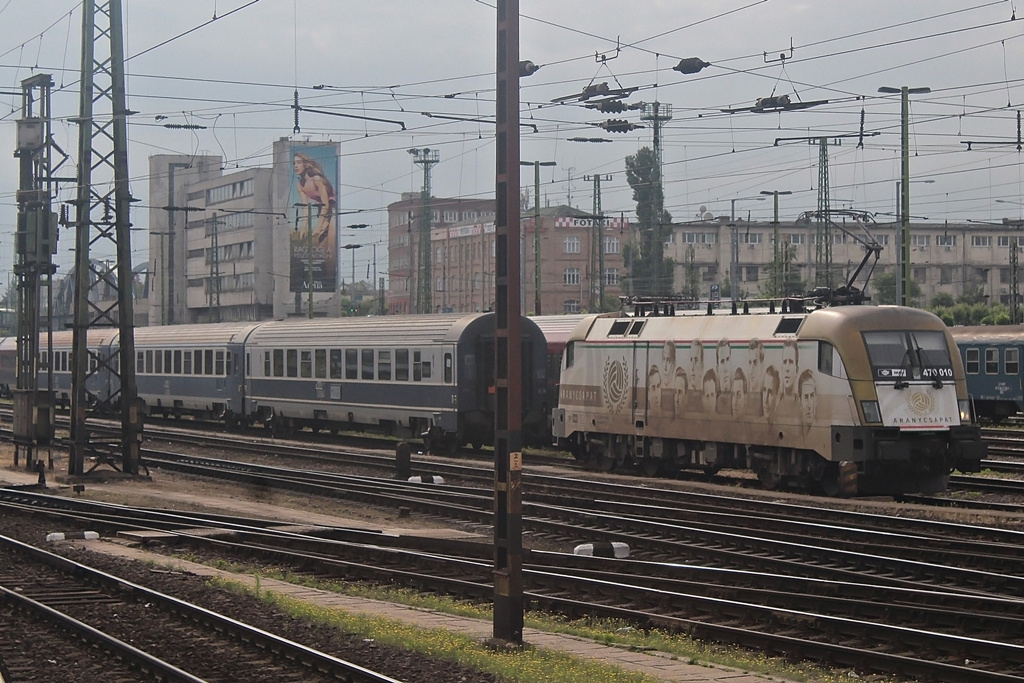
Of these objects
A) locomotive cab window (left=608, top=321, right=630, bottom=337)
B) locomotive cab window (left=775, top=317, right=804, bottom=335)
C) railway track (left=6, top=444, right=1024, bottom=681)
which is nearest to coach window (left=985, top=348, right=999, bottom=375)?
locomotive cab window (left=608, top=321, right=630, bottom=337)

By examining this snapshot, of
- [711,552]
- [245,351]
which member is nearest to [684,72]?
[711,552]

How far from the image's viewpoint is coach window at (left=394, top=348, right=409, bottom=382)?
32.7 m

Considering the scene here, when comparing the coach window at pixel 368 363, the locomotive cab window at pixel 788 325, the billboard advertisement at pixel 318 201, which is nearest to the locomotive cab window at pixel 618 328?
the locomotive cab window at pixel 788 325

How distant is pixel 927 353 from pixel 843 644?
37.5ft

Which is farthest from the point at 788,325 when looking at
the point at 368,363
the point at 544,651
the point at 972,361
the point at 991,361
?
the point at 972,361

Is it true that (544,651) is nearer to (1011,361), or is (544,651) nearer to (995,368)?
(1011,361)

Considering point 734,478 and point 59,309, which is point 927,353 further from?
point 59,309

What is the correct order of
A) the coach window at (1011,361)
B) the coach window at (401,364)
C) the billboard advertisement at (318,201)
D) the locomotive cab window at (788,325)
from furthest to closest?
the billboard advertisement at (318,201) → the coach window at (1011,361) → the coach window at (401,364) → the locomotive cab window at (788,325)

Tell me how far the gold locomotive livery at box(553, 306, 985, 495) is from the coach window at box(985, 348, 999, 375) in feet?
56.7

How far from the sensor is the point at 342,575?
15438 millimetres

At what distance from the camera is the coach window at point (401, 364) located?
32719 mm

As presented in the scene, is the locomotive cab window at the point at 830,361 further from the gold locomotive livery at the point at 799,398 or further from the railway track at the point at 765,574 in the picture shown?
the railway track at the point at 765,574

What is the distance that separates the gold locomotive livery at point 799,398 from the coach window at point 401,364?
23.7 ft

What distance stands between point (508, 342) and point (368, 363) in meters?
23.7
